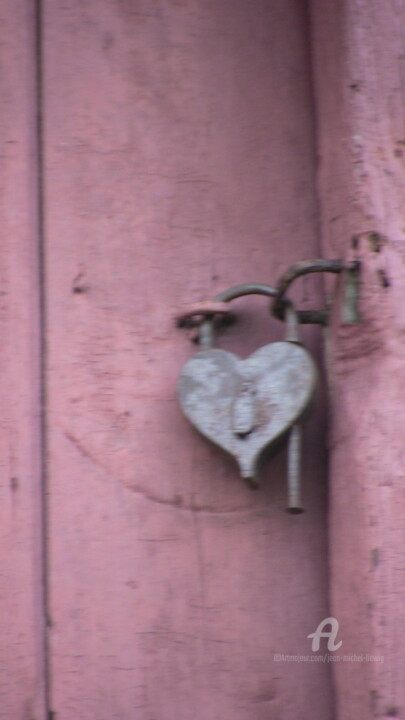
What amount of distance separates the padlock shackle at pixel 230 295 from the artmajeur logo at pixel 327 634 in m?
0.26

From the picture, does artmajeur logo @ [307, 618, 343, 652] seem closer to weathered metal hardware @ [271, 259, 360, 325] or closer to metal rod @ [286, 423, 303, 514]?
Result: metal rod @ [286, 423, 303, 514]

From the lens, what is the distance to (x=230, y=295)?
980 mm

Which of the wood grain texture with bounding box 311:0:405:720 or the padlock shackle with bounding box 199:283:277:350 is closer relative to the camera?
the wood grain texture with bounding box 311:0:405:720

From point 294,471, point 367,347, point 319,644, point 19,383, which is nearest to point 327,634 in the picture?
point 319,644

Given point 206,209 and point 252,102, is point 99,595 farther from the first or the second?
point 252,102

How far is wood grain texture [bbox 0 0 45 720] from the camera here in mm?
931

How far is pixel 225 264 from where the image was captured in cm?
103

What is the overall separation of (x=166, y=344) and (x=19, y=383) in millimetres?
142

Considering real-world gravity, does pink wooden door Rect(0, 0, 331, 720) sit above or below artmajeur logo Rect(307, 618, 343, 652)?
above

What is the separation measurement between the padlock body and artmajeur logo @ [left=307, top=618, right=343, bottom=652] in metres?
0.15

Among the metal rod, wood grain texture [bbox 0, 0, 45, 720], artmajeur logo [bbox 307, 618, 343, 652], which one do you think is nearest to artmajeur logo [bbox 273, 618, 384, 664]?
artmajeur logo [bbox 307, 618, 343, 652]

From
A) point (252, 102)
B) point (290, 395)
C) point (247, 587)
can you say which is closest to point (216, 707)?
point (247, 587)

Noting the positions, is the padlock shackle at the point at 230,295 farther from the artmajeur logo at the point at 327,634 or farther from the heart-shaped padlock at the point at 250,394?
the artmajeur logo at the point at 327,634

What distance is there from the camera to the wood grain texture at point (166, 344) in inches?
36.8
